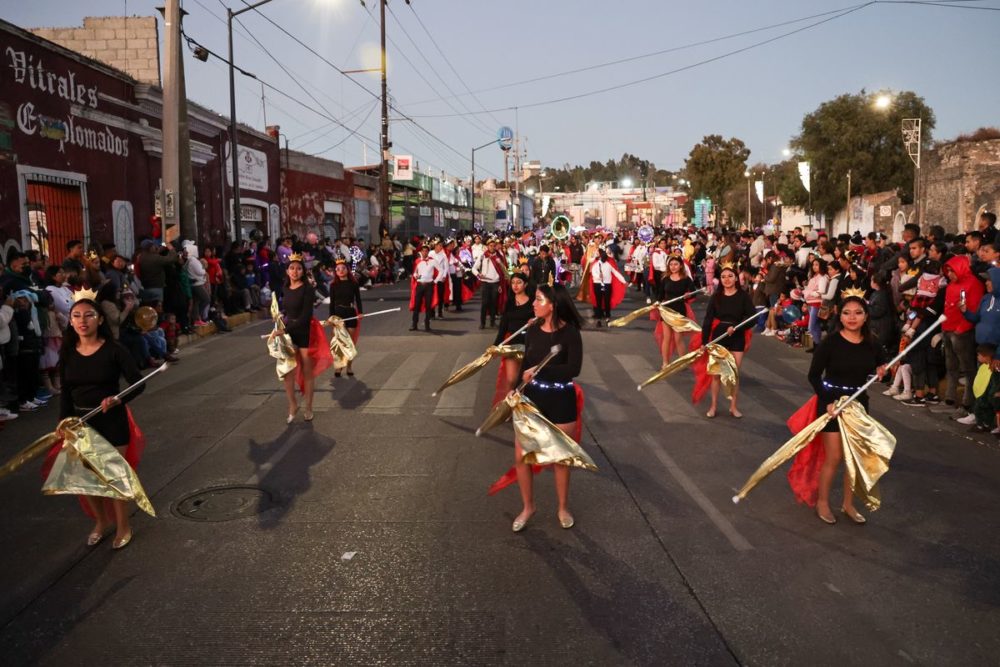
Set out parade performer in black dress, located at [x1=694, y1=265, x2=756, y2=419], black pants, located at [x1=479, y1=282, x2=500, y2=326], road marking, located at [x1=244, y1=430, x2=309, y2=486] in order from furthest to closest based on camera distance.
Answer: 1. black pants, located at [x1=479, y1=282, x2=500, y2=326]
2. parade performer in black dress, located at [x1=694, y1=265, x2=756, y2=419]
3. road marking, located at [x1=244, y1=430, x2=309, y2=486]

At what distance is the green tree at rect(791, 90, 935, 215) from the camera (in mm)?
46156

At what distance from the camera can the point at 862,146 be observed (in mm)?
47062

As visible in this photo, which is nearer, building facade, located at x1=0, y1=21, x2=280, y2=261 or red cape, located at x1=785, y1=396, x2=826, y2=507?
red cape, located at x1=785, y1=396, x2=826, y2=507

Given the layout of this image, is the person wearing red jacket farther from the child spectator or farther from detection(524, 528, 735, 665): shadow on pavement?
detection(524, 528, 735, 665): shadow on pavement

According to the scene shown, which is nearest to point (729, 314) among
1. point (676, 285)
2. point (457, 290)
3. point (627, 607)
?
point (676, 285)

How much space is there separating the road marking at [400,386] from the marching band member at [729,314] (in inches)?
151

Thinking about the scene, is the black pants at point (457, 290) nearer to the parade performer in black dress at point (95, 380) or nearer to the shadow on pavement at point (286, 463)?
the shadow on pavement at point (286, 463)

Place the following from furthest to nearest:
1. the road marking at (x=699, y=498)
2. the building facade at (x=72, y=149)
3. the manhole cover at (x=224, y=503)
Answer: the building facade at (x=72, y=149) → the manhole cover at (x=224, y=503) → the road marking at (x=699, y=498)

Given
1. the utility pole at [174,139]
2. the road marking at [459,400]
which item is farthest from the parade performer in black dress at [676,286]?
the utility pole at [174,139]

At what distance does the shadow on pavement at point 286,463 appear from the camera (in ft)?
20.6

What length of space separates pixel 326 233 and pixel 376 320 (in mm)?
19019

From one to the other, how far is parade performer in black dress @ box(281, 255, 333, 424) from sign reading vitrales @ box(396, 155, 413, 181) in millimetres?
38949

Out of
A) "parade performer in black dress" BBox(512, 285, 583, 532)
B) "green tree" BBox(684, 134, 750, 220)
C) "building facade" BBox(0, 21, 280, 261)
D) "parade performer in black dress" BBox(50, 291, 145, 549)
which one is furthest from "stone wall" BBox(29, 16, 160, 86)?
"green tree" BBox(684, 134, 750, 220)

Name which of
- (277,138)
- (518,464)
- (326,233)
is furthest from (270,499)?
(326,233)
